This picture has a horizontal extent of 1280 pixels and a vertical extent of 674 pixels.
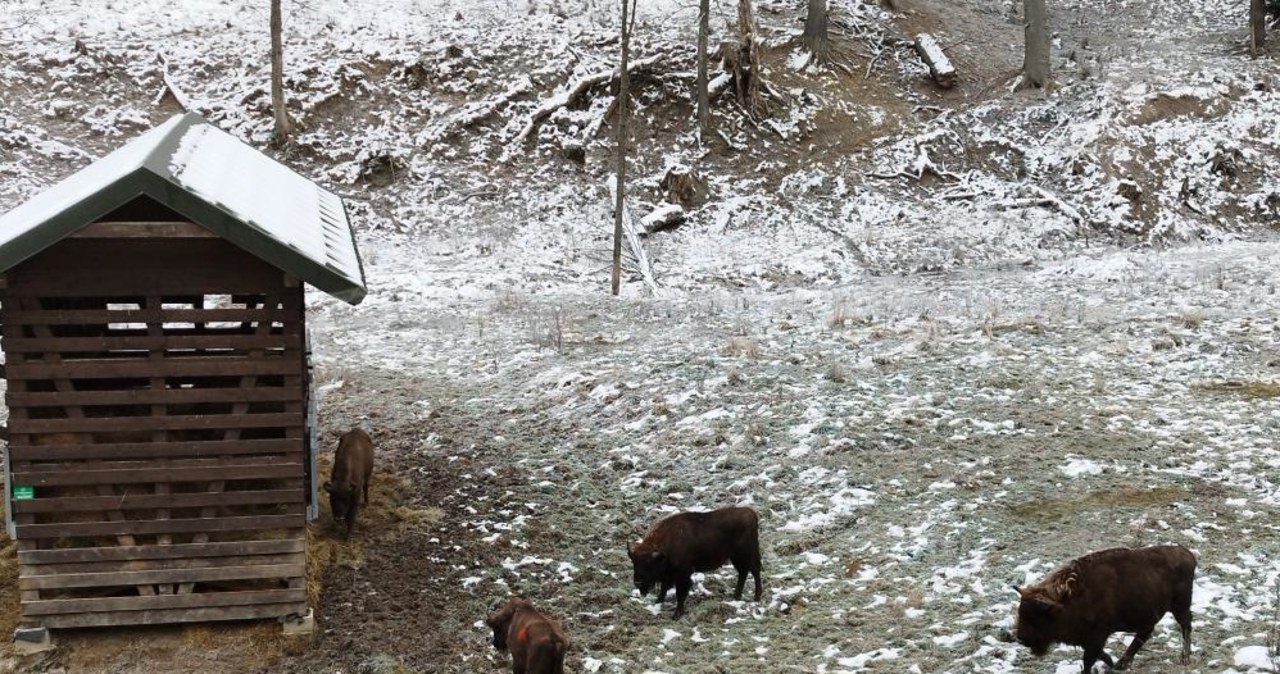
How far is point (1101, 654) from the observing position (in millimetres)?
6363

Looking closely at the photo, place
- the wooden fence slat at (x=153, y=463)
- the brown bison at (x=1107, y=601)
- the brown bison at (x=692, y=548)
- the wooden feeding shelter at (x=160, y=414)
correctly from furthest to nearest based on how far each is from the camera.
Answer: the brown bison at (x=692, y=548), the wooden fence slat at (x=153, y=463), the wooden feeding shelter at (x=160, y=414), the brown bison at (x=1107, y=601)

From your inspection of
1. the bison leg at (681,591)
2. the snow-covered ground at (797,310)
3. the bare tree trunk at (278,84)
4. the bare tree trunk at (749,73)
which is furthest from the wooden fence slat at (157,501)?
the bare tree trunk at (749,73)

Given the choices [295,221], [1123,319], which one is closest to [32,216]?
[295,221]

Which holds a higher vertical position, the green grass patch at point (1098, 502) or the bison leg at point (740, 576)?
the green grass patch at point (1098, 502)

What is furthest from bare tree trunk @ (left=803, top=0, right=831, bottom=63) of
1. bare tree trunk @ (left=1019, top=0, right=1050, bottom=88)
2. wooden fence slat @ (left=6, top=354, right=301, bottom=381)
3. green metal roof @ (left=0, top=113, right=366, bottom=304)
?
wooden fence slat @ (left=6, top=354, right=301, bottom=381)

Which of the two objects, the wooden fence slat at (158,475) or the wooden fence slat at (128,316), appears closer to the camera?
the wooden fence slat at (128,316)

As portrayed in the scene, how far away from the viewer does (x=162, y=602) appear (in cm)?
782

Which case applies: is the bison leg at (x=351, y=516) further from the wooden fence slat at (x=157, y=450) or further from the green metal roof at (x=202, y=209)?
the green metal roof at (x=202, y=209)

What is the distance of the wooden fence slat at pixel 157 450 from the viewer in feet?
24.5

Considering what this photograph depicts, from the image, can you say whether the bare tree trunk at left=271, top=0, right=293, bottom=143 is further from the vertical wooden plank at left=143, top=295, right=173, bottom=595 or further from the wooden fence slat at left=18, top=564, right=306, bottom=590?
the wooden fence slat at left=18, top=564, right=306, bottom=590

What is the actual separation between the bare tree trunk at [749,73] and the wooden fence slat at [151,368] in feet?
71.4

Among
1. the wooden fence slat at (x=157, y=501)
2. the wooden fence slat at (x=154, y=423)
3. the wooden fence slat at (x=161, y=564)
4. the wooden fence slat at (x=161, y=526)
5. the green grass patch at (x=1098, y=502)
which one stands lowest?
the wooden fence slat at (x=161, y=564)

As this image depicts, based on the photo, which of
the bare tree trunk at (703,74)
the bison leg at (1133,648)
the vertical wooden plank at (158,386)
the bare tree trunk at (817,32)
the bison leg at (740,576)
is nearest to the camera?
the bison leg at (1133,648)

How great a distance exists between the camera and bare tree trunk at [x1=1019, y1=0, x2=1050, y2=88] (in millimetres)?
27000
